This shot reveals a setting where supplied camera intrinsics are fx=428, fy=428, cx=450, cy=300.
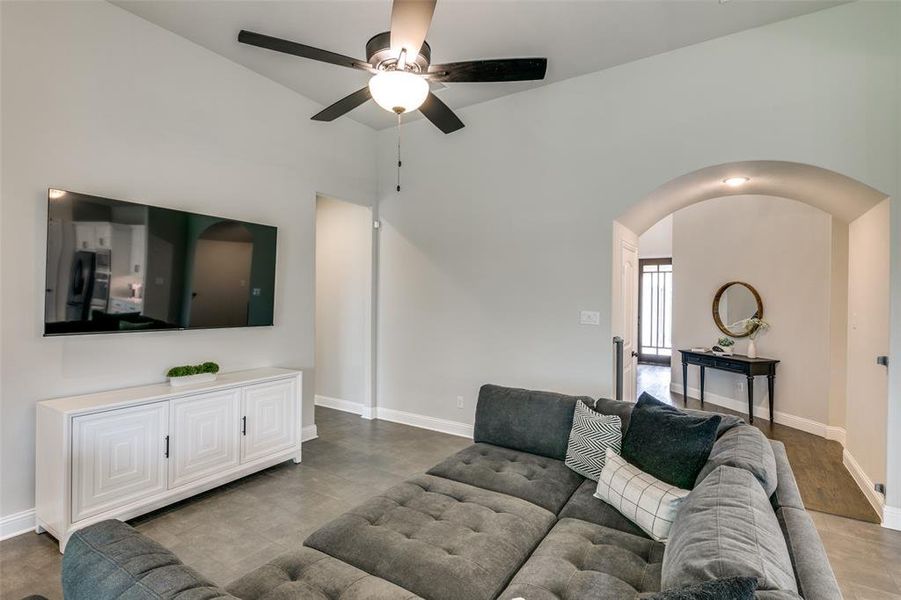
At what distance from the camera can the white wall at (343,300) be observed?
516 cm

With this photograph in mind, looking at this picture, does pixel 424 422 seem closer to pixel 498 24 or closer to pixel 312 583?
pixel 312 583

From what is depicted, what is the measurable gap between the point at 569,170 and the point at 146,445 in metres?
3.85

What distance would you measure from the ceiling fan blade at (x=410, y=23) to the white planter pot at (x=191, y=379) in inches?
103

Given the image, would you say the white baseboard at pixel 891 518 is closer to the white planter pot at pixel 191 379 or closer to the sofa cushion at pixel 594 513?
the sofa cushion at pixel 594 513

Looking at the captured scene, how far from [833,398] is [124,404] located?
20.3 ft

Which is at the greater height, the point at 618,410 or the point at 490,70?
the point at 490,70

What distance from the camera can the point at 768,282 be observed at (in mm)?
5219

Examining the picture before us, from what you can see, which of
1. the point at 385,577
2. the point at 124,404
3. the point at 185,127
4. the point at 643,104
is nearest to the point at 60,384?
the point at 124,404

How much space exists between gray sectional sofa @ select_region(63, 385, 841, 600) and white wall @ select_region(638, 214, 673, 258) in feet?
25.4

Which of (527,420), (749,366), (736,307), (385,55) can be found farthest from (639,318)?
(385,55)

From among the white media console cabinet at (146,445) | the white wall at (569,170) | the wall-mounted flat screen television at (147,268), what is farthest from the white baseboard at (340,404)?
the wall-mounted flat screen television at (147,268)

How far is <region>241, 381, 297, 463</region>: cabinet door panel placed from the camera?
10.9ft

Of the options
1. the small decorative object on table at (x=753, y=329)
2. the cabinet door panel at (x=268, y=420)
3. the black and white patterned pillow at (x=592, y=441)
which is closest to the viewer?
the black and white patterned pillow at (x=592, y=441)

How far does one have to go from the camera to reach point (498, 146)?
4.27m
